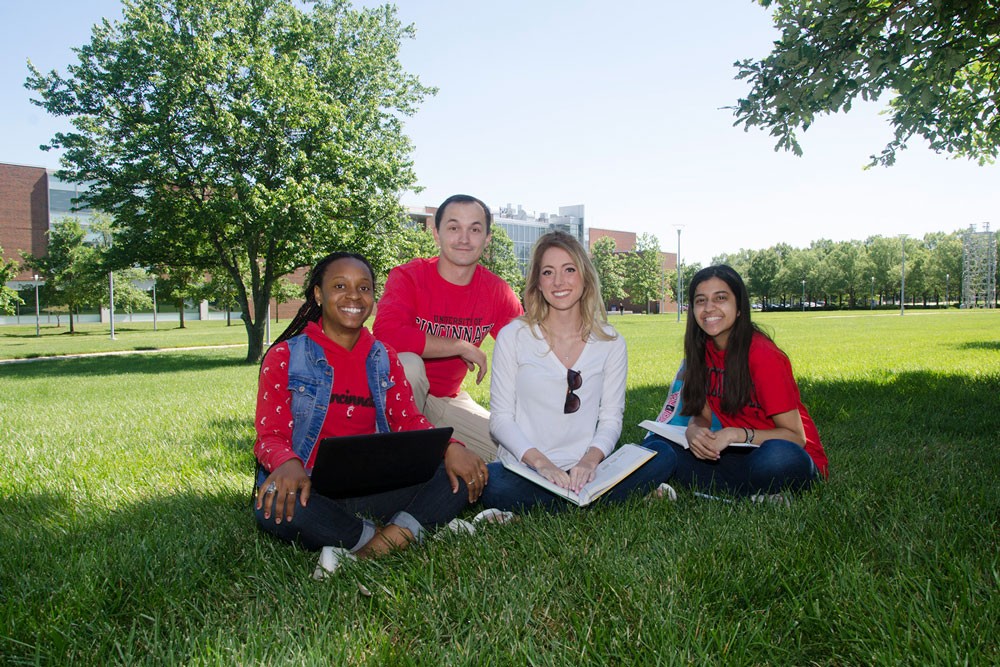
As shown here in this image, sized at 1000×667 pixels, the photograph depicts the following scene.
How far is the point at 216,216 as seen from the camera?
16.2 meters

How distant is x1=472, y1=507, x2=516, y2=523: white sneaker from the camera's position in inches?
122

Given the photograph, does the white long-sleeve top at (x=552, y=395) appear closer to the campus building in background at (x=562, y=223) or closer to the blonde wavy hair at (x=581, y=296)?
the blonde wavy hair at (x=581, y=296)

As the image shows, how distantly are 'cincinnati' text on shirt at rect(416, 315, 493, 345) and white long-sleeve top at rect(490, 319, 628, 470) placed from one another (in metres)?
0.76

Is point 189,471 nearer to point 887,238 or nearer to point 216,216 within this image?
point 216,216

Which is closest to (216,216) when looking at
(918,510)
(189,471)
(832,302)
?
(189,471)

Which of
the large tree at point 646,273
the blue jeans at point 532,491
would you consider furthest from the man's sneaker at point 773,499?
the large tree at point 646,273

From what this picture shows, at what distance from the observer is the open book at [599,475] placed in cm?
285

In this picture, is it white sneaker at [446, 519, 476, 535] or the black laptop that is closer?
the black laptop

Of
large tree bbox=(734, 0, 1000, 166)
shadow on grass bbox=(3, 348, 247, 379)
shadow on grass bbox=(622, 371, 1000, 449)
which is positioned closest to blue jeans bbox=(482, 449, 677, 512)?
shadow on grass bbox=(622, 371, 1000, 449)

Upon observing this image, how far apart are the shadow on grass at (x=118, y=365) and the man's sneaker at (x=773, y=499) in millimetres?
14728

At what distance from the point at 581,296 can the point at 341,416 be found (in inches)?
58.4

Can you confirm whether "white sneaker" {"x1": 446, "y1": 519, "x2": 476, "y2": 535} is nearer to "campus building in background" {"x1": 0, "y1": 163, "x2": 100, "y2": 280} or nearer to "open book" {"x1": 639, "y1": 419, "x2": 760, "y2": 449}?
"open book" {"x1": 639, "y1": 419, "x2": 760, "y2": 449}

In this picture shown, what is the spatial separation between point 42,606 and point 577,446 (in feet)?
7.93

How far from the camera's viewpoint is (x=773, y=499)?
10.5 ft
